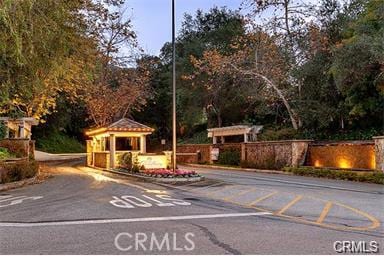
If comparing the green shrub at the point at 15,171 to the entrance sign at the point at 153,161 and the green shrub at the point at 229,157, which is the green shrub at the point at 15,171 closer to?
the entrance sign at the point at 153,161

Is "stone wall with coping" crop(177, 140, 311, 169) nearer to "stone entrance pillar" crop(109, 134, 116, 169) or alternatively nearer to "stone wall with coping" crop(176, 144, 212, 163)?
"stone wall with coping" crop(176, 144, 212, 163)

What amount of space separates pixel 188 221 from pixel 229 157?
24086mm

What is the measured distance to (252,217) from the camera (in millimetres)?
9586

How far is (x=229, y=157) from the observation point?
3291 cm

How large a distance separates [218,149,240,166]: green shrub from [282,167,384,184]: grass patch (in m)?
7.46

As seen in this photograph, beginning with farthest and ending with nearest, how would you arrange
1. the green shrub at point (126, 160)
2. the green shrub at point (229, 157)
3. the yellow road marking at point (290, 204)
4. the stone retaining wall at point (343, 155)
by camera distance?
the green shrub at point (229, 157) < the green shrub at point (126, 160) < the stone retaining wall at point (343, 155) < the yellow road marking at point (290, 204)

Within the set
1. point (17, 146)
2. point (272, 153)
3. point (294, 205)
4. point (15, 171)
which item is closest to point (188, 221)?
point (294, 205)

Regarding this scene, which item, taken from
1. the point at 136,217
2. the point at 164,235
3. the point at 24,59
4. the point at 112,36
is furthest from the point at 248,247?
the point at 112,36

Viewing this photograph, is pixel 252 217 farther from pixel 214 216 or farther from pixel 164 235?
pixel 164 235

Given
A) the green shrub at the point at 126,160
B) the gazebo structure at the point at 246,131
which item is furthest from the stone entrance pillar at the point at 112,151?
the gazebo structure at the point at 246,131

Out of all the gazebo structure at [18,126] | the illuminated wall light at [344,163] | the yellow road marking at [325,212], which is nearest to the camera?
the yellow road marking at [325,212]

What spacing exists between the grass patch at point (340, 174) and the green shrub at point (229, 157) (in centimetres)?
746

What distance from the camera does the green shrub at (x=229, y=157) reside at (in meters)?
32.2

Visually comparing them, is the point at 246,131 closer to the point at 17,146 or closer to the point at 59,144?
the point at 17,146
